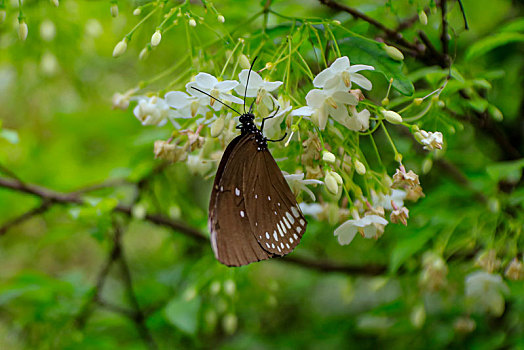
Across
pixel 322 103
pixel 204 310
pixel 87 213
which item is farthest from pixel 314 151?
pixel 204 310

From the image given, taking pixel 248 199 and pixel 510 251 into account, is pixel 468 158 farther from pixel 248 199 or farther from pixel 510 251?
pixel 248 199

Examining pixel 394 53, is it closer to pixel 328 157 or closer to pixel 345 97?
pixel 345 97

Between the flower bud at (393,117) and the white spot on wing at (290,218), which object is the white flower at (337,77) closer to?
the flower bud at (393,117)

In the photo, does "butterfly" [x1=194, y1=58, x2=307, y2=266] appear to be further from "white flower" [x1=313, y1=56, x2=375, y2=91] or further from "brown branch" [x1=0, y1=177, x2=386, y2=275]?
"brown branch" [x1=0, y1=177, x2=386, y2=275]

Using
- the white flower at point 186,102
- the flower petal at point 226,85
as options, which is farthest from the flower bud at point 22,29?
the flower petal at point 226,85

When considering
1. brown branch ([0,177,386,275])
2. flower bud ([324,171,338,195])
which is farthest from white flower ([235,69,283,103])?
brown branch ([0,177,386,275])

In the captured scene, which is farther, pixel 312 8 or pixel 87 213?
pixel 312 8

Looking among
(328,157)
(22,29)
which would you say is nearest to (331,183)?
(328,157)
